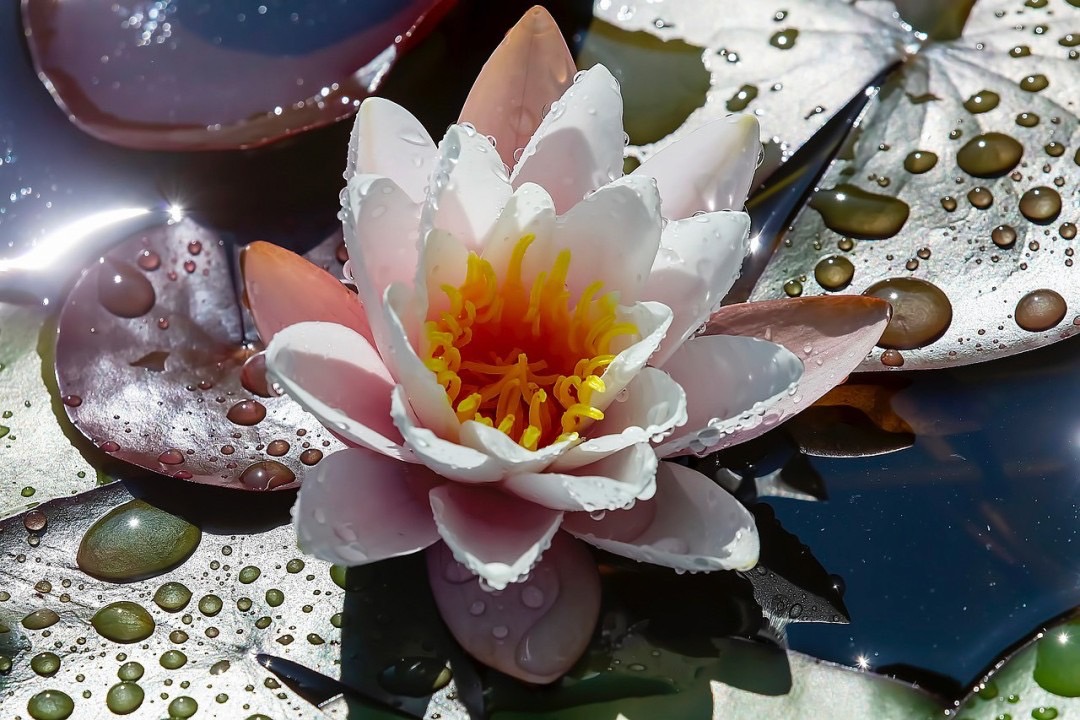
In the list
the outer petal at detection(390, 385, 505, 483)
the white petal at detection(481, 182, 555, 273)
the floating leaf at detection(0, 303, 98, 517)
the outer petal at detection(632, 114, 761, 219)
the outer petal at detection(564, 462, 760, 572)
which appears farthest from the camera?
the floating leaf at detection(0, 303, 98, 517)

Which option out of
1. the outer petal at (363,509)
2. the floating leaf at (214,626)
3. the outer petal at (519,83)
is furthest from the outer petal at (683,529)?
the outer petal at (519,83)

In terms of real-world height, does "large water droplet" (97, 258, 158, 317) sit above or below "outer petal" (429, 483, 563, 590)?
below

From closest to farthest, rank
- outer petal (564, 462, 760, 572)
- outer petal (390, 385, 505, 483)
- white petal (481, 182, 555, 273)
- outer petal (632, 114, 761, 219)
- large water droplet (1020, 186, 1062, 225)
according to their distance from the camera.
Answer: outer petal (390, 385, 505, 483), outer petal (564, 462, 760, 572), white petal (481, 182, 555, 273), outer petal (632, 114, 761, 219), large water droplet (1020, 186, 1062, 225)

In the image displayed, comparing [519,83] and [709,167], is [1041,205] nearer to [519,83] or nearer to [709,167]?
[709,167]

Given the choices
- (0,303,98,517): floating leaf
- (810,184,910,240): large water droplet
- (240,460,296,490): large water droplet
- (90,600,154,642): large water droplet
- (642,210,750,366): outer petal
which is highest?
(642,210,750,366): outer petal

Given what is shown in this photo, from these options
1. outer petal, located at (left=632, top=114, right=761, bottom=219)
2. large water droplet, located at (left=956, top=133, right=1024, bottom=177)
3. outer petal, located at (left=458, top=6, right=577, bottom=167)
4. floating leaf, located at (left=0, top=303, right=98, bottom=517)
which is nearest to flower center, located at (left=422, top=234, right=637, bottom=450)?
outer petal, located at (left=632, top=114, right=761, bottom=219)

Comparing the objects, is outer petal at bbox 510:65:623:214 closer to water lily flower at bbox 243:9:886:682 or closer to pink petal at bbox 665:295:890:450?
water lily flower at bbox 243:9:886:682

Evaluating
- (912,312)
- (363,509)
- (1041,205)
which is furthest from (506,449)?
(1041,205)

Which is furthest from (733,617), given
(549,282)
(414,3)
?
(414,3)
